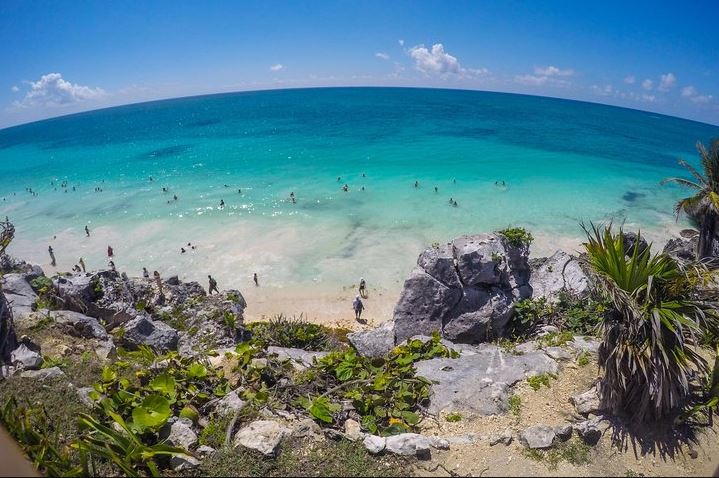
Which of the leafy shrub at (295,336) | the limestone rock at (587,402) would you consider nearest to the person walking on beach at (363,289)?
the leafy shrub at (295,336)

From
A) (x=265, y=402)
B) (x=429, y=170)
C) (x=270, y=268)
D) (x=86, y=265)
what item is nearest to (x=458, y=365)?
(x=265, y=402)

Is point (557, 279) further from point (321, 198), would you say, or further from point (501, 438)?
point (321, 198)

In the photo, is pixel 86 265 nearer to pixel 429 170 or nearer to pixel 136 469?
pixel 136 469

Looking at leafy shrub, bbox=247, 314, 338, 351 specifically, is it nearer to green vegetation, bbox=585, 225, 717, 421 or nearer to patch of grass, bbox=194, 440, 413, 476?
patch of grass, bbox=194, 440, 413, 476

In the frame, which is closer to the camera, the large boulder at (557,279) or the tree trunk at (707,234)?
the large boulder at (557,279)

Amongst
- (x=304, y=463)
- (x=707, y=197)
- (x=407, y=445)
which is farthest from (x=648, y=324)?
(x=707, y=197)

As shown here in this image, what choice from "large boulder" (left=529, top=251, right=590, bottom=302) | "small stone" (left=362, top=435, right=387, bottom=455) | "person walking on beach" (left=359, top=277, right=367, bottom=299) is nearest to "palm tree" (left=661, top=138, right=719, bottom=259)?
"large boulder" (left=529, top=251, right=590, bottom=302)

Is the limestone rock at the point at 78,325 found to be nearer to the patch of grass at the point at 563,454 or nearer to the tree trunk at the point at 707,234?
the patch of grass at the point at 563,454
